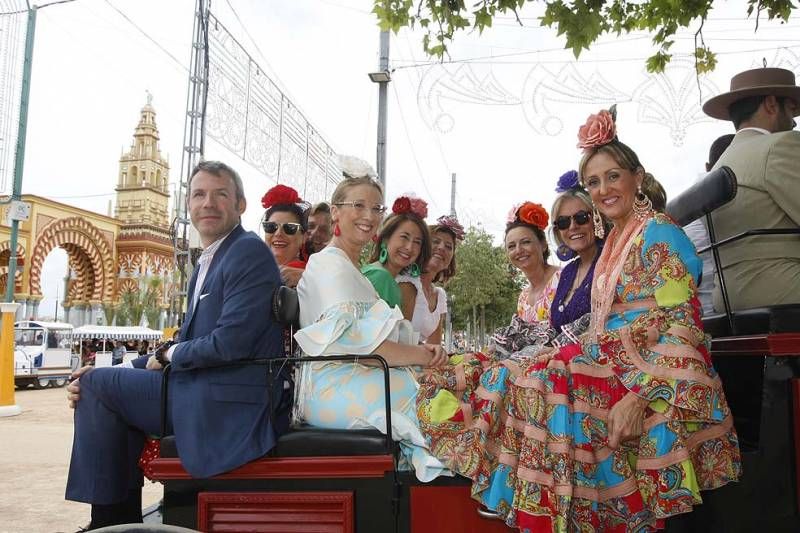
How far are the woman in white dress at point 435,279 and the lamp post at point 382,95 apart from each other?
5100 millimetres

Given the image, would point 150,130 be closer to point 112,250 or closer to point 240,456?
point 112,250

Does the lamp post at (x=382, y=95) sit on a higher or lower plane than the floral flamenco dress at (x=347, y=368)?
higher

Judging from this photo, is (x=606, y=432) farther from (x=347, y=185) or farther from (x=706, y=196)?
(x=347, y=185)

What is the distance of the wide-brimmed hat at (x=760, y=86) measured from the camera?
3180 mm

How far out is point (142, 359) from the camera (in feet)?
10.6

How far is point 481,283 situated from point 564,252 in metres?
18.2

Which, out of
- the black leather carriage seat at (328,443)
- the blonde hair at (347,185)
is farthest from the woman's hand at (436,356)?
the blonde hair at (347,185)

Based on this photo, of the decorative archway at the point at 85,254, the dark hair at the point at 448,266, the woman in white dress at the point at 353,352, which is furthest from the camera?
the decorative archway at the point at 85,254

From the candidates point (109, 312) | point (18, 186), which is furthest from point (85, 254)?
point (18, 186)

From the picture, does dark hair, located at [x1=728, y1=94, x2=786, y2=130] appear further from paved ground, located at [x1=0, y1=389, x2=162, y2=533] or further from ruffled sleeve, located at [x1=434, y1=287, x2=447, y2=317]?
paved ground, located at [x1=0, y1=389, x2=162, y2=533]

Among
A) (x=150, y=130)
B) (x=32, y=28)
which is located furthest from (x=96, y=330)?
(x=150, y=130)

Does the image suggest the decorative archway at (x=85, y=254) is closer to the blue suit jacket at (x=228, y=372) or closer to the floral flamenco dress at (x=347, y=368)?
the blue suit jacket at (x=228, y=372)

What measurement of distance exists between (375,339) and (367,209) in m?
0.76

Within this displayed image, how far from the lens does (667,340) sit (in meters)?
2.28
